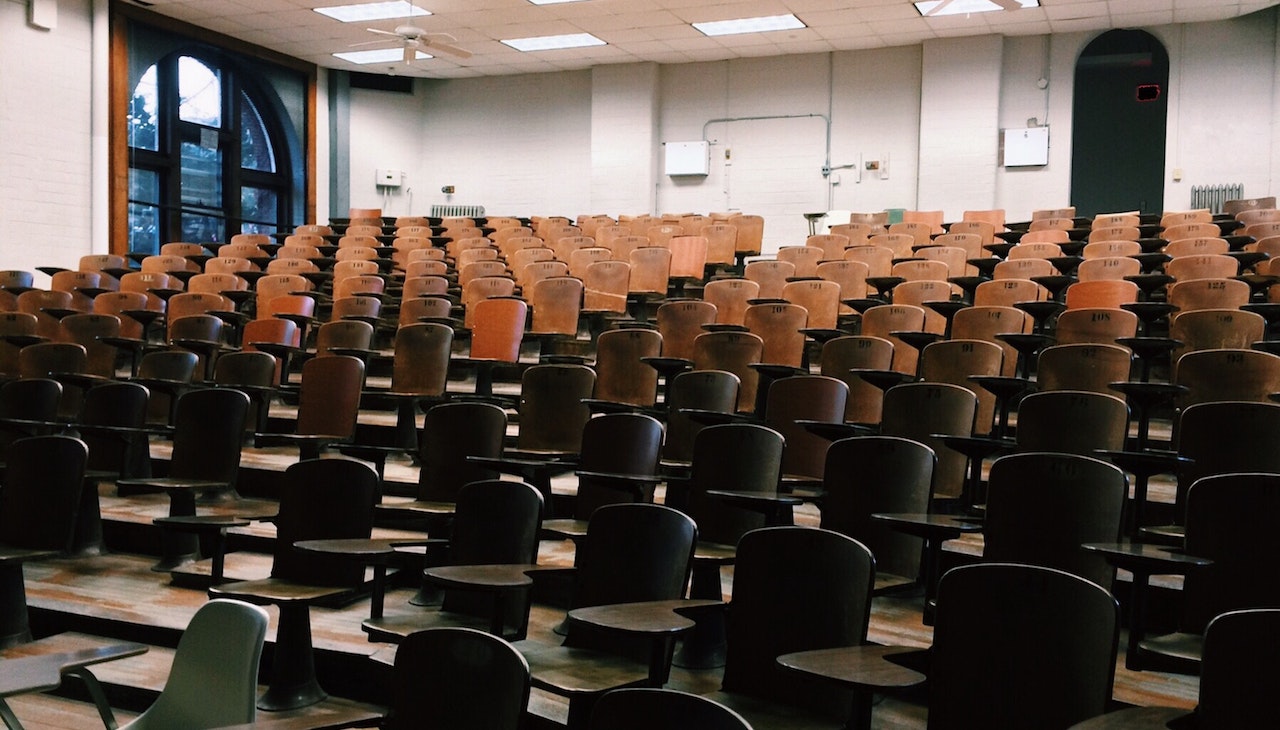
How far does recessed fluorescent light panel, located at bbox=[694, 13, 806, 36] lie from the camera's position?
384 inches

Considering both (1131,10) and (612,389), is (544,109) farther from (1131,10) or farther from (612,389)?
(612,389)

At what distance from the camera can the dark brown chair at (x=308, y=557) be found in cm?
285

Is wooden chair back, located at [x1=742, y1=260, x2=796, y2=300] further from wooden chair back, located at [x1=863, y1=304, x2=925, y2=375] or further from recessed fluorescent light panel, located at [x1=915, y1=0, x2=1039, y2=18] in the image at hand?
recessed fluorescent light panel, located at [x1=915, y1=0, x2=1039, y2=18]

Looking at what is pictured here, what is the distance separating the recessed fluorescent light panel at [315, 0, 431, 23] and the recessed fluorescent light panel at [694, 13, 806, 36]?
258 cm

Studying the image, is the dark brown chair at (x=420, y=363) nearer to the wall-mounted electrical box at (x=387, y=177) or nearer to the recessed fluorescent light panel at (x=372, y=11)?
the recessed fluorescent light panel at (x=372, y=11)

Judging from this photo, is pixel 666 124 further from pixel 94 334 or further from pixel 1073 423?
pixel 1073 423

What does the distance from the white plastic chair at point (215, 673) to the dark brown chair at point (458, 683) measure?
1.08 feet

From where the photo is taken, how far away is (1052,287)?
5.02 meters

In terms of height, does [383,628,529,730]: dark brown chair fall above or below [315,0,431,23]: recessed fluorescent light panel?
below

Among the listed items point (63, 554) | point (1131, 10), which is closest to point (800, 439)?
point (63, 554)

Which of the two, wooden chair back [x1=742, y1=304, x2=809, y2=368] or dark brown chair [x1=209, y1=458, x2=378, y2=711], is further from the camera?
wooden chair back [x1=742, y1=304, x2=809, y2=368]

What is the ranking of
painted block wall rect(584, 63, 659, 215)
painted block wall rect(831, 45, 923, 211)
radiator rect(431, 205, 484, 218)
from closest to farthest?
painted block wall rect(831, 45, 923, 211) → painted block wall rect(584, 63, 659, 215) → radiator rect(431, 205, 484, 218)

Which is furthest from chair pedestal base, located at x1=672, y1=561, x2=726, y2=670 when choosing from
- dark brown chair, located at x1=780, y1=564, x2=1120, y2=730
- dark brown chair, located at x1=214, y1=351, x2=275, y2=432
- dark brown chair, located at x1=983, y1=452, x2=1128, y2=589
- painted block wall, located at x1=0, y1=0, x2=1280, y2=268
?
painted block wall, located at x1=0, y1=0, x2=1280, y2=268

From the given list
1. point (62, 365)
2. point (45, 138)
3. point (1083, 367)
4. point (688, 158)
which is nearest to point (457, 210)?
point (688, 158)
